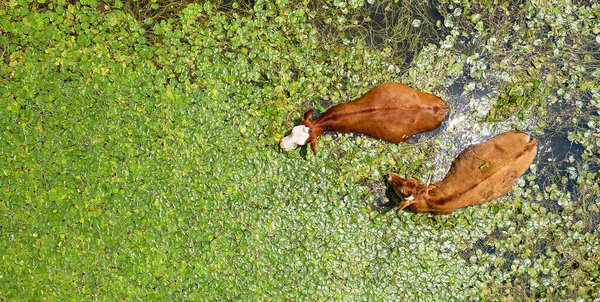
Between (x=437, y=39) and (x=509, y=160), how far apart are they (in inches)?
51.0

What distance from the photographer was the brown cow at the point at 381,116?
401 cm

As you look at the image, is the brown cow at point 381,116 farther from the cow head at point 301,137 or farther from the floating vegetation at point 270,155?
the floating vegetation at point 270,155

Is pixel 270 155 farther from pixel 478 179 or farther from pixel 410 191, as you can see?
pixel 478 179

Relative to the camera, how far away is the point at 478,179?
156 inches

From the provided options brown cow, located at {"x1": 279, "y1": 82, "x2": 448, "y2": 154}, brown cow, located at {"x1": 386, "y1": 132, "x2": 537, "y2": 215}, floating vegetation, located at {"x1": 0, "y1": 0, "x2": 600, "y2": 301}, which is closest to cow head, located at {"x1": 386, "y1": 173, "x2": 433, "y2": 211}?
brown cow, located at {"x1": 386, "y1": 132, "x2": 537, "y2": 215}

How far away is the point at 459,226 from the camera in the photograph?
4363mm

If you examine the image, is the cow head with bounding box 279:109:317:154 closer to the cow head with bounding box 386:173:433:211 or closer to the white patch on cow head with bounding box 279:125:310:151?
the white patch on cow head with bounding box 279:125:310:151

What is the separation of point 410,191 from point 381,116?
665 mm

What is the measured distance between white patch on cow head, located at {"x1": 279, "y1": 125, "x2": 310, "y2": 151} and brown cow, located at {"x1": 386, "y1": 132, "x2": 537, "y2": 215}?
34.5 inches

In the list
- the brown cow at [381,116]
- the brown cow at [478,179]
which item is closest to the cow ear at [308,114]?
the brown cow at [381,116]

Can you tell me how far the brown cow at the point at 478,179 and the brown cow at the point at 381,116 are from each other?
1.44 ft

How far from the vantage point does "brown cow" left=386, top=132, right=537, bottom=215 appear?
3.96 m

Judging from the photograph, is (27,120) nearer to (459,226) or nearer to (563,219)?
(459,226)

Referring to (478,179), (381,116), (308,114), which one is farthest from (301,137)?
(478,179)
